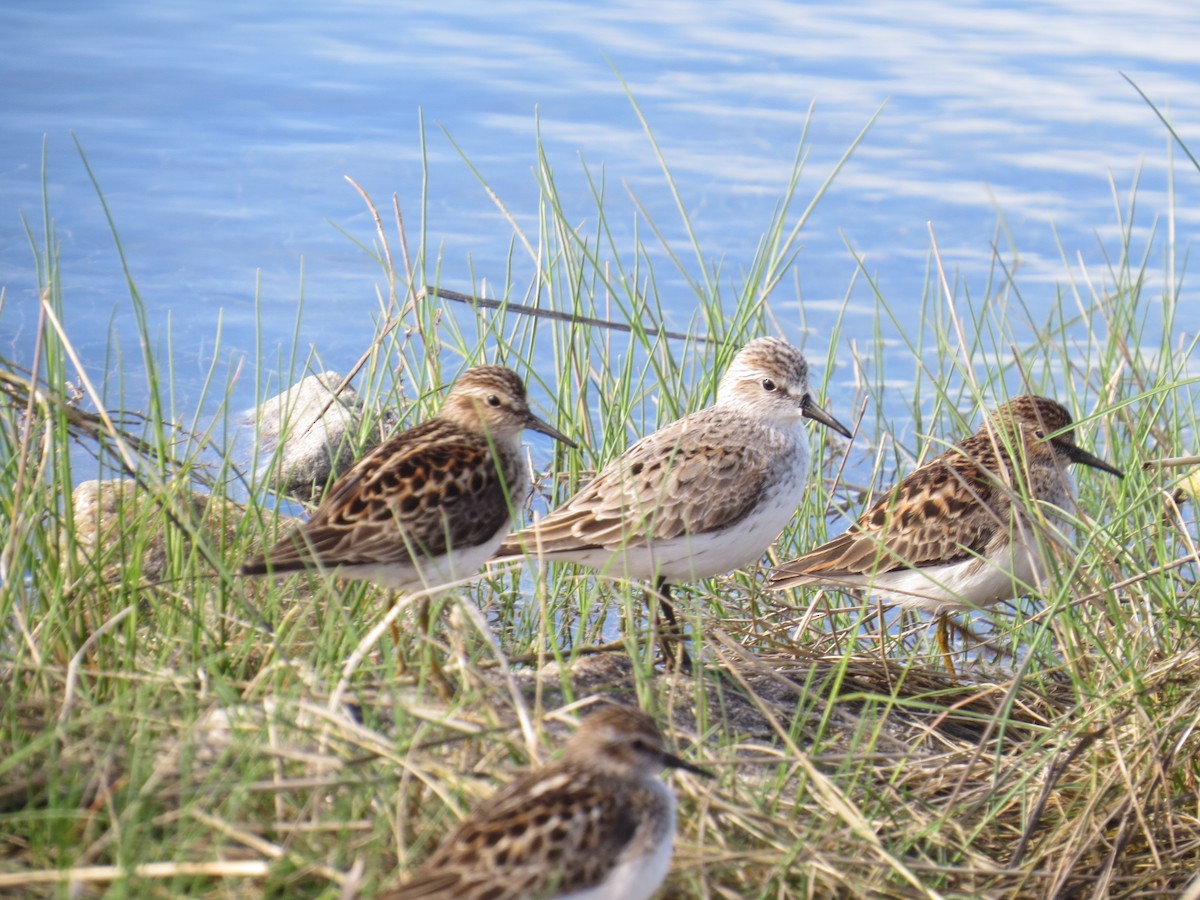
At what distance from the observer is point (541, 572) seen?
4.99 m

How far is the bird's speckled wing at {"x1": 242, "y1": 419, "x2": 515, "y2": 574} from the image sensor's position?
16.8 ft

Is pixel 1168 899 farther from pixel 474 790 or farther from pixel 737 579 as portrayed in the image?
pixel 737 579

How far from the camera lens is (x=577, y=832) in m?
3.46

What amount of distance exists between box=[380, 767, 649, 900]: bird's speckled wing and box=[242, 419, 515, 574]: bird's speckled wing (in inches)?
58.7

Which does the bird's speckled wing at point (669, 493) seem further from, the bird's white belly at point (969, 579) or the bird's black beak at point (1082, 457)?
the bird's black beak at point (1082, 457)

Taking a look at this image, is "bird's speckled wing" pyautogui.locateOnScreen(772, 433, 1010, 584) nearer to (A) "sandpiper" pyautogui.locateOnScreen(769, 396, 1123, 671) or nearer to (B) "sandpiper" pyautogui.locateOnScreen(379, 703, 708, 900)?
(A) "sandpiper" pyautogui.locateOnScreen(769, 396, 1123, 671)

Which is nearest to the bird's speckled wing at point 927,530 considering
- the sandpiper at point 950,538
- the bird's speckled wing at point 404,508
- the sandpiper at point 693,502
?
the sandpiper at point 950,538

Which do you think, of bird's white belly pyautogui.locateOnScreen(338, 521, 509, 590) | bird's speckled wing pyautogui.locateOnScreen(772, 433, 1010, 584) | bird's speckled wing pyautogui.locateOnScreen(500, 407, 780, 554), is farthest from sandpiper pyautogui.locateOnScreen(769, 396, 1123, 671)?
bird's white belly pyautogui.locateOnScreen(338, 521, 509, 590)

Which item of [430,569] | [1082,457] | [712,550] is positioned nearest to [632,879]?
[430,569]

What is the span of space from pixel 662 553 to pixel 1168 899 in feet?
7.23

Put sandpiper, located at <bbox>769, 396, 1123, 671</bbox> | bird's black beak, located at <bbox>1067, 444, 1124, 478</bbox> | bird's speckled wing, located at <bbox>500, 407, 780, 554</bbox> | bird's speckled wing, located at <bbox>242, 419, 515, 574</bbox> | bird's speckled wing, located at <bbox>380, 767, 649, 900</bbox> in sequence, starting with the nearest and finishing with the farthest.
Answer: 1. bird's speckled wing, located at <bbox>380, 767, 649, 900</bbox>
2. bird's speckled wing, located at <bbox>242, 419, 515, 574</bbox>
3. bird's speckled wing, located at <bbox>500, 407, 780, 554</bbox>
4. sandpiper, located at <bbox>769, 396, 1123, 671</bbox>
5. bird's black beak, located at <bbox>1067, 444, 1124, 478</bbox>

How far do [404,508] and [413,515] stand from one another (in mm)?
40

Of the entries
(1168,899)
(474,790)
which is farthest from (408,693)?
(1168,899)

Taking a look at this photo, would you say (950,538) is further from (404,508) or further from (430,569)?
(404,508)
